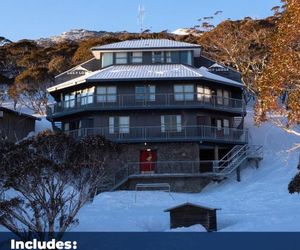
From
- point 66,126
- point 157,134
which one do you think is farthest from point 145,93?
point 66,126

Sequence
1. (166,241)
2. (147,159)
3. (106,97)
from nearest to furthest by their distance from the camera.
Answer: (166,241) → (147,159) → (106,97)

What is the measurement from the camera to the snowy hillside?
24391 mm

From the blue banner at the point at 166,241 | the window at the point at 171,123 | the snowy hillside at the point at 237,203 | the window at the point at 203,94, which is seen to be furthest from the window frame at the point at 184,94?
the blue banner at the point at 166,241

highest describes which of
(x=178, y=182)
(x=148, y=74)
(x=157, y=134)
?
(x=148, y=74)

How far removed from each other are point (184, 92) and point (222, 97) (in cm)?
347

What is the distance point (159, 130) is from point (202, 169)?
4415mm

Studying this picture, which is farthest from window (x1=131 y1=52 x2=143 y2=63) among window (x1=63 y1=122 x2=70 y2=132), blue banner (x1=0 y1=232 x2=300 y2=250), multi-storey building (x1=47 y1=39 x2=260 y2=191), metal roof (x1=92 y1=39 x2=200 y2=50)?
blue banner (x1=0 y1=232 x2=300 y2=250)

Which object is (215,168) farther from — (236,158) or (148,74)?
(148,74)

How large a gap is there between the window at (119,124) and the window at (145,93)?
1852 millimetres

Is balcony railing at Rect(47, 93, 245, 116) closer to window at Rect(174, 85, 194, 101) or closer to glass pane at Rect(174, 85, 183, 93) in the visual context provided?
window at Rect(174, 85, 194, 101)

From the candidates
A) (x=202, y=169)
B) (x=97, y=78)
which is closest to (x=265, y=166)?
(x=202, y=169)

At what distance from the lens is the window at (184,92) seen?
1575 inches

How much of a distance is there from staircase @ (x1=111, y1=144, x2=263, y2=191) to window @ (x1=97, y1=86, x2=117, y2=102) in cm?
559

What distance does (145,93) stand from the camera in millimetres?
40312
